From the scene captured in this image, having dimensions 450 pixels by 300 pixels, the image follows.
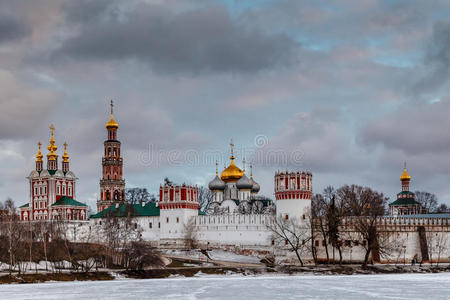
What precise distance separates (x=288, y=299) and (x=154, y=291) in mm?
9262

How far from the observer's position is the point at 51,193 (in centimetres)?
10025

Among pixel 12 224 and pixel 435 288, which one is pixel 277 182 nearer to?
pixel 12 224

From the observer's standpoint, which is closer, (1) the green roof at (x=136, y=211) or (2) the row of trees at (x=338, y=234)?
(2) the row of trees at (x=338, y=234)

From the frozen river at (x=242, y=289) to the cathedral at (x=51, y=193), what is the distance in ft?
136

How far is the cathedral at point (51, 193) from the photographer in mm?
96938

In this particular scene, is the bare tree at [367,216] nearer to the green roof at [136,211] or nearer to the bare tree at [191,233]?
the bare tree at [191,233]

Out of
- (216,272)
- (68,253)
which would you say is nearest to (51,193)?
(68,253)

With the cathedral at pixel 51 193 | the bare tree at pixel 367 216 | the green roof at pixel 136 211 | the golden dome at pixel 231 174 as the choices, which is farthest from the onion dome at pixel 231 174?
the cathedral at pixel 51 193

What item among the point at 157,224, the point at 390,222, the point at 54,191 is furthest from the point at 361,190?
the point at 54,191

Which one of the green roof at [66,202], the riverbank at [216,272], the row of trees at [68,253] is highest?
the green roof at [66,202]

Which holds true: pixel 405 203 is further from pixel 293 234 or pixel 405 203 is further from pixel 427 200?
pixel 293 234

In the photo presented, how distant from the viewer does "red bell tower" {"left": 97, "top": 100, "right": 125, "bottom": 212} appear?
101125 mm

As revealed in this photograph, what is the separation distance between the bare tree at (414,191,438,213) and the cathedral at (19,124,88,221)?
56.6 meters

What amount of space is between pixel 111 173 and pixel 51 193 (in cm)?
803
